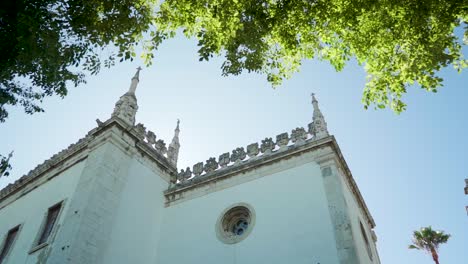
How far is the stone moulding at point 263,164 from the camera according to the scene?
13.9 metres

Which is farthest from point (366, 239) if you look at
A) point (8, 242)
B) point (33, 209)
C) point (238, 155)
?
point (8, 242)

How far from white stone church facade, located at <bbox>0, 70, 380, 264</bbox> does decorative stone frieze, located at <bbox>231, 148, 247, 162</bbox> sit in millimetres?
50

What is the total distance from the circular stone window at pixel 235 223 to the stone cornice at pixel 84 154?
4366 millimetres

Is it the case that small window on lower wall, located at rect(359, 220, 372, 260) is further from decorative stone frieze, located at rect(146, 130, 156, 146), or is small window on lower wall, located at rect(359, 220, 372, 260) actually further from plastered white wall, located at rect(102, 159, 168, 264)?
decorative stone frieze, located at rect(146, 130, 156, 146)

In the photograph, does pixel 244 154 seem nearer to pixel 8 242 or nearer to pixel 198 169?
pixel 198 169

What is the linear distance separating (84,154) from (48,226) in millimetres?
2988

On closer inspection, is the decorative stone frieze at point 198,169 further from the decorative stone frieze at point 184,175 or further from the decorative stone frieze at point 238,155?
the decorative stone frieze at point 238,155

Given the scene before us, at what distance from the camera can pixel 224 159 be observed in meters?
16.3

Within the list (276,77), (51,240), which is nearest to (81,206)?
(51,240)

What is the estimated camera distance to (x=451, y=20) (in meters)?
8.29

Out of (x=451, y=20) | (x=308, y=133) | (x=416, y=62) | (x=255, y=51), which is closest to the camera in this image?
(x=451, y=20)

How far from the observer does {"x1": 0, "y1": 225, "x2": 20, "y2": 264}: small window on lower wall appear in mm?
15591

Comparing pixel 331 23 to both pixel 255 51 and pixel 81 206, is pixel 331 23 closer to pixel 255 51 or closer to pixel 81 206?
pixel 255 51

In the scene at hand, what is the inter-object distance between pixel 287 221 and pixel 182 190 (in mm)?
5387
